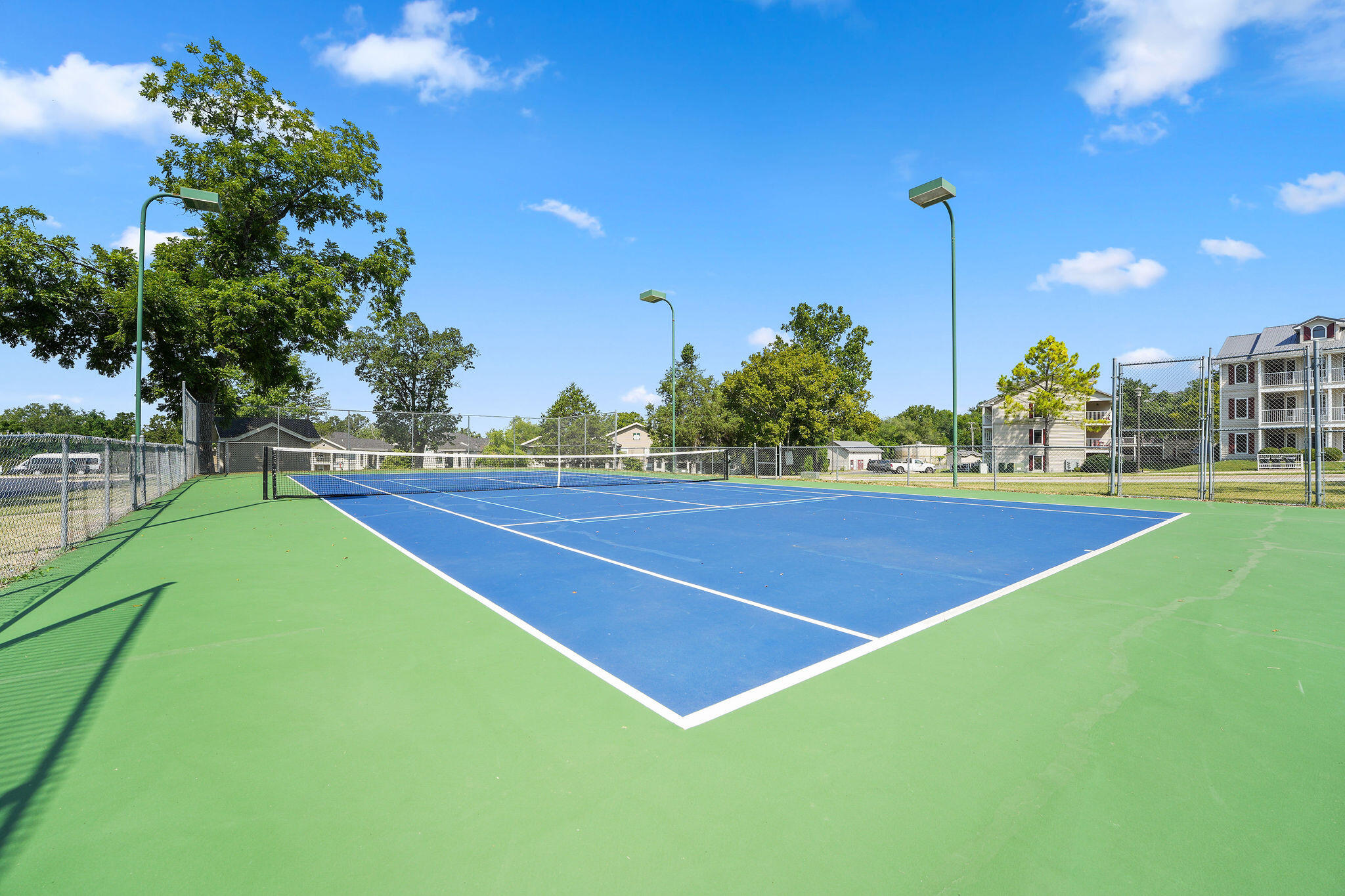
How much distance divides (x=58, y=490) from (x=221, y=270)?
2337 cm

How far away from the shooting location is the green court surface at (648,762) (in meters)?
2.14

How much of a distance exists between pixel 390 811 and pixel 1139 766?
353 cm

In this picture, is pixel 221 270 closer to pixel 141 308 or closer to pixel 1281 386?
pixel 141 308

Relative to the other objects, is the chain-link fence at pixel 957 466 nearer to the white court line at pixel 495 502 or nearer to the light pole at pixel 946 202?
the light pole at pixel 946 202

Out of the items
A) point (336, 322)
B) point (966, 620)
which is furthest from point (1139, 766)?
point (336, 322)

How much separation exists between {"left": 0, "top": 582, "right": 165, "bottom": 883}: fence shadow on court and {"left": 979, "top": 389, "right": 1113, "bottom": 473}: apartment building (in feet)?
164

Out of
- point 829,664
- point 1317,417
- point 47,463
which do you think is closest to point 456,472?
point 47,463

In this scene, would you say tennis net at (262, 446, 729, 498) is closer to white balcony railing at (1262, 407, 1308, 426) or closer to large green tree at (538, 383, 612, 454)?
large green tree at (538, 383, 612, 454)

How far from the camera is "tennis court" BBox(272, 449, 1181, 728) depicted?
4.29 metres

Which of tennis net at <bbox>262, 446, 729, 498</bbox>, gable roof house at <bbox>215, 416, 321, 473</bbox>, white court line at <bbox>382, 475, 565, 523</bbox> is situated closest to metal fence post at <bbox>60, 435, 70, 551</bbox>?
tennis net at <bbox>262, 446, 729, 498</bbox>

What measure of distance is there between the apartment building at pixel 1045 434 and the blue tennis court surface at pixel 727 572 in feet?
124

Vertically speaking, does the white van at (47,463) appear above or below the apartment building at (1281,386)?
below

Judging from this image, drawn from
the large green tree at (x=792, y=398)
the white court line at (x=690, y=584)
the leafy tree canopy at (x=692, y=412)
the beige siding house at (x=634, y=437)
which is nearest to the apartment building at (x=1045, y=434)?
the large green tree at (x=792, y=398)

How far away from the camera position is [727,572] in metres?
7.12
